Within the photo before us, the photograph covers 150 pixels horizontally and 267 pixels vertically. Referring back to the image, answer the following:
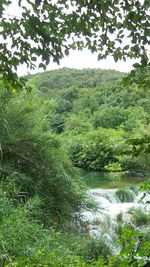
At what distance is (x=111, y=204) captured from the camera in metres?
9.31

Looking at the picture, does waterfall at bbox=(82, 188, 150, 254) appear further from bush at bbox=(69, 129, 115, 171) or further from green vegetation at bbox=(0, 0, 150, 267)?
bush at bbox=(69, 129, 115, 171)

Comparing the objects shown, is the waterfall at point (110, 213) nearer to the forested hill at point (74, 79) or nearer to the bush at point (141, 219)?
the bush at point (141, 219)

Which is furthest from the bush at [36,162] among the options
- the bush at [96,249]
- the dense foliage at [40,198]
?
the bush at [96,249]

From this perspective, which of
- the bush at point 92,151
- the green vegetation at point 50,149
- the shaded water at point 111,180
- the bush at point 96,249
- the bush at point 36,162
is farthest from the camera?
the bush at point 92,151

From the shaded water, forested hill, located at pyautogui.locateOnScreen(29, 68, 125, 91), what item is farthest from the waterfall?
forested hill, located at pyautogui.locateOnScreen(29, 68, 125, 91)

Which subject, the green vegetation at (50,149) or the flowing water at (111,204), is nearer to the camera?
the green vegetation at (50,149)

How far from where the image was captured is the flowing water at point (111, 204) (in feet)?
22.7

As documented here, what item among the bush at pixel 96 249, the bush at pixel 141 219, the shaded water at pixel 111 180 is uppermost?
the shaded water at pixel 111 180

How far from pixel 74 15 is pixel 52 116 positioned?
15.2ft

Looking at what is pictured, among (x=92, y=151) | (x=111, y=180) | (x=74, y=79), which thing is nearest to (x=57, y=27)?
(x=111, y=180)

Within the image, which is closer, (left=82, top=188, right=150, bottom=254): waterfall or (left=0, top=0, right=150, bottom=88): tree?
(left=0, top=0, right=150, bottom=88): tree

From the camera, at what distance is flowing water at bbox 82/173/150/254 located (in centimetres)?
693

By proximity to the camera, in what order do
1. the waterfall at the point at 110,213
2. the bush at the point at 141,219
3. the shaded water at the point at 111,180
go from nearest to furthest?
1. the waterfall at the point at 110,213
2. the bush at the point at 141,219
3. the shaded water at the point at 111,180

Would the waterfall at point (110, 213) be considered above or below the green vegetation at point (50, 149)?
below
